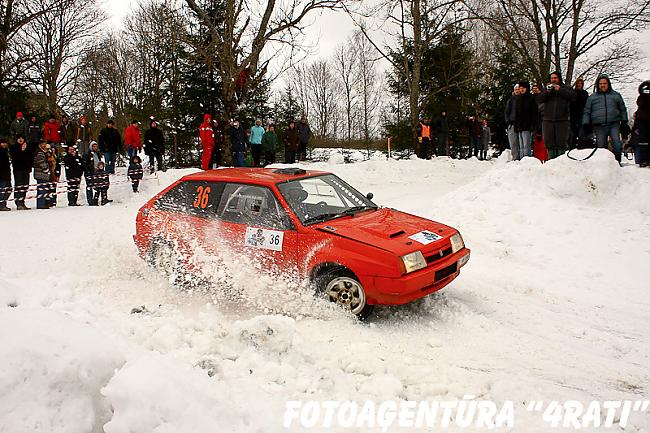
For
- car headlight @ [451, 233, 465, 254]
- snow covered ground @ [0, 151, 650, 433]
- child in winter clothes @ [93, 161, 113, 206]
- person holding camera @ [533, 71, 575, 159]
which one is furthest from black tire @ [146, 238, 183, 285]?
person holding camera @ [533, 71, 575, 159]

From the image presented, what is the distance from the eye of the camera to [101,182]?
45.1 ft

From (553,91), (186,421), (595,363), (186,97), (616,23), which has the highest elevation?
(616,23)

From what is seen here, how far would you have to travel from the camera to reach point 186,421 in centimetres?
273

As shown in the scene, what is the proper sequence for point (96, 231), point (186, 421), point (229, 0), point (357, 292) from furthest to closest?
1. point (229, 0)
2. point (96, 231)
3. point (357, 292)
4. point (186, 421)

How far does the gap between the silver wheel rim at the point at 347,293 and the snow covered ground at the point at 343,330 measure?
18 cm

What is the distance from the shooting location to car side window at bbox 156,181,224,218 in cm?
631

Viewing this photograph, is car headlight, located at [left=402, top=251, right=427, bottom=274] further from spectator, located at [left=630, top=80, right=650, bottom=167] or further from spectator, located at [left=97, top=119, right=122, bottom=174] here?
spectator, located at [left=97, top=119, right=122, bottom=174]

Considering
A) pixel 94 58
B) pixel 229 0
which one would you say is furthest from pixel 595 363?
pixel 94 58

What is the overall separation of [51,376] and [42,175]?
38.7 ft

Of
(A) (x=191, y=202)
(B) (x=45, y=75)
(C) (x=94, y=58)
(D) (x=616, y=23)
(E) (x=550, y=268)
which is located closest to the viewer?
(A) (x=191, y=202)

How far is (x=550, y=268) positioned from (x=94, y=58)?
117 ft

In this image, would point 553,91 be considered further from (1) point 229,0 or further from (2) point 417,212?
A: (1) point 229,0

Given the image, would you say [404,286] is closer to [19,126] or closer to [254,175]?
[254,175]

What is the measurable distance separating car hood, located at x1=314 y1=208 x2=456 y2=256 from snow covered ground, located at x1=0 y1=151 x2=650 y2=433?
84 cm
